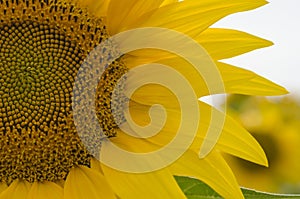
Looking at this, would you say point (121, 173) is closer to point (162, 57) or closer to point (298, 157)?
point (162, 57)

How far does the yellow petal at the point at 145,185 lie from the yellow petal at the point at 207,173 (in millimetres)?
29

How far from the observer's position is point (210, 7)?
1411mm

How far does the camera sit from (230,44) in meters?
1.42

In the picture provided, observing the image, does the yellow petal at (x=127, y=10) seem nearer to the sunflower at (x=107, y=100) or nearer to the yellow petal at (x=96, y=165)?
the sunflower at (x=107, y=100)

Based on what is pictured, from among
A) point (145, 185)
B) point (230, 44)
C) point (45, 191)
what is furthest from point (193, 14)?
point (45, 191)

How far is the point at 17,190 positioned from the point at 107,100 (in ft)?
0.82

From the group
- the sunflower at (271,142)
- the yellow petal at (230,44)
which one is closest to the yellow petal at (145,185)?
the yellow petal at (230,44)

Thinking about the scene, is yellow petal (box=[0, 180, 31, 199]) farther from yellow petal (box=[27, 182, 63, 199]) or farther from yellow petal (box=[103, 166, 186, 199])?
yellow petal (box=[103, 166, 186, 199])

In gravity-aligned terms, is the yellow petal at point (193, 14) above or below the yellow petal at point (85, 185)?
above

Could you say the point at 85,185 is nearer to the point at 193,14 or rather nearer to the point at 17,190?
the point at 17,190

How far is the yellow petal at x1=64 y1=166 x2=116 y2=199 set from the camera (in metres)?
1.41

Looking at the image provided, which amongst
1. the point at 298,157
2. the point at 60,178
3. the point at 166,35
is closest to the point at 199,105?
the point at 166,35

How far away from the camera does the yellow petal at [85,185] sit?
1406mm

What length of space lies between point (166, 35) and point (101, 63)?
14 cm
